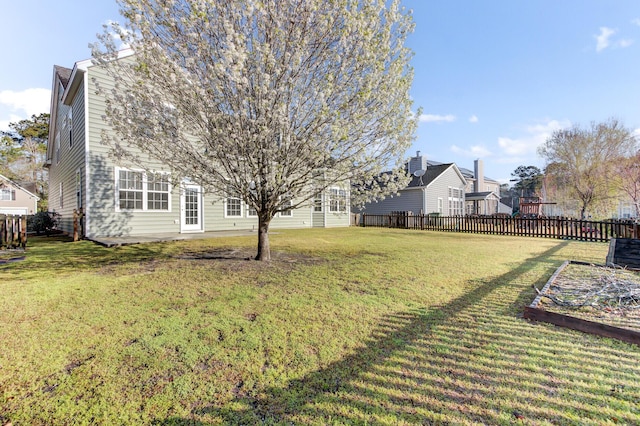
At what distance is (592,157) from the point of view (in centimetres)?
2094

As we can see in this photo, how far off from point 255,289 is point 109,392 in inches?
95.6

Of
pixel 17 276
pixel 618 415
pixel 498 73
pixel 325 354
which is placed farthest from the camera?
pixel 498 73

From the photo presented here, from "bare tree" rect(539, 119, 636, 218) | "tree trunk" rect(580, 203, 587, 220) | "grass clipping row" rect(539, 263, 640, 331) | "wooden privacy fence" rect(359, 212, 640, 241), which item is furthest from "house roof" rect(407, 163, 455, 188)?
"grass clipping row" rect(539, 263, 640, 331)

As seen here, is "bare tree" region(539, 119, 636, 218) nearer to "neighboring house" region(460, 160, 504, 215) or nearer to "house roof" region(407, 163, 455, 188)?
"house roof" region(407, 163, 455, 188)

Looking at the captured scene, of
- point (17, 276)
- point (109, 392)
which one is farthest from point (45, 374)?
point (17, 276)

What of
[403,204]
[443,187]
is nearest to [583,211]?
[443,187]

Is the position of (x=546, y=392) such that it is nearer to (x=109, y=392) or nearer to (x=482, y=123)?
(x=109, y=392)

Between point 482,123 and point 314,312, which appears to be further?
point 482,123

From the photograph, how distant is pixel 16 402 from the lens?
1.86 m

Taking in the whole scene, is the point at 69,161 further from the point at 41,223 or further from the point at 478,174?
the point at 478,174

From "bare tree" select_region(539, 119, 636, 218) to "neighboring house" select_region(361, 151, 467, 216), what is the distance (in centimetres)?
770

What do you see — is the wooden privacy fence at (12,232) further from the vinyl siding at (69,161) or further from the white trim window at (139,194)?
the white trim window at (139,194)

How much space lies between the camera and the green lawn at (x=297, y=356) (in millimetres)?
1793

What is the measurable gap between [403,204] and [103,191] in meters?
20.4
